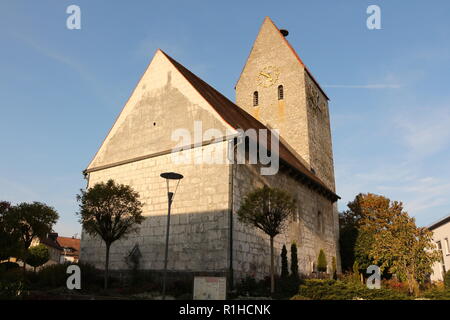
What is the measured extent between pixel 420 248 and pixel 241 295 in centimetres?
1001

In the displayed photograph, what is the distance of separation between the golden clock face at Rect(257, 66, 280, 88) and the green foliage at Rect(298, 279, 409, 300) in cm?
2090

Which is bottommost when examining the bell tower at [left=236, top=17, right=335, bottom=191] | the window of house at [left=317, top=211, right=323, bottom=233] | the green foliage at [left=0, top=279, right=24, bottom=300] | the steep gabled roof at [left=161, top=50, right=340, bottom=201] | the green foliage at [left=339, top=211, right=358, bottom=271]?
the green foliage at [left=0, top=279, right=24, bottom=300]

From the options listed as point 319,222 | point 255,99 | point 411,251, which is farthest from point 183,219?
point 255,99

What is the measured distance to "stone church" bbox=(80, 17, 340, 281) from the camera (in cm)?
1530

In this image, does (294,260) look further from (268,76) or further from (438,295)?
(268,76)

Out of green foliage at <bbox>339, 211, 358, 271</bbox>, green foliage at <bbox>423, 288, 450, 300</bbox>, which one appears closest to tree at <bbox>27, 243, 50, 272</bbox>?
green foliage at <bbox>339, 211, 358, 271</bbox>

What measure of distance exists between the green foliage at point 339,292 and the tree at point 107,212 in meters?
7.58

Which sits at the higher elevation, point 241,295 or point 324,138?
point 324,138

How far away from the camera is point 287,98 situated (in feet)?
97.0

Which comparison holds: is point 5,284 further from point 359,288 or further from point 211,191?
point 359,288

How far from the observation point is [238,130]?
642 inches

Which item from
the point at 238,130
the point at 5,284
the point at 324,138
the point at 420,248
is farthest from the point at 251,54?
the point at 5,284

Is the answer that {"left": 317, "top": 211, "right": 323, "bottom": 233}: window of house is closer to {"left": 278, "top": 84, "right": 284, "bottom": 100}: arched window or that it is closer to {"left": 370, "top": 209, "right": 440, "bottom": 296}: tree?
{"left": 370, "top": 209, "right": 440, "bottom": 296}: tree

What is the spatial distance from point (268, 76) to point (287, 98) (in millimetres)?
3003
